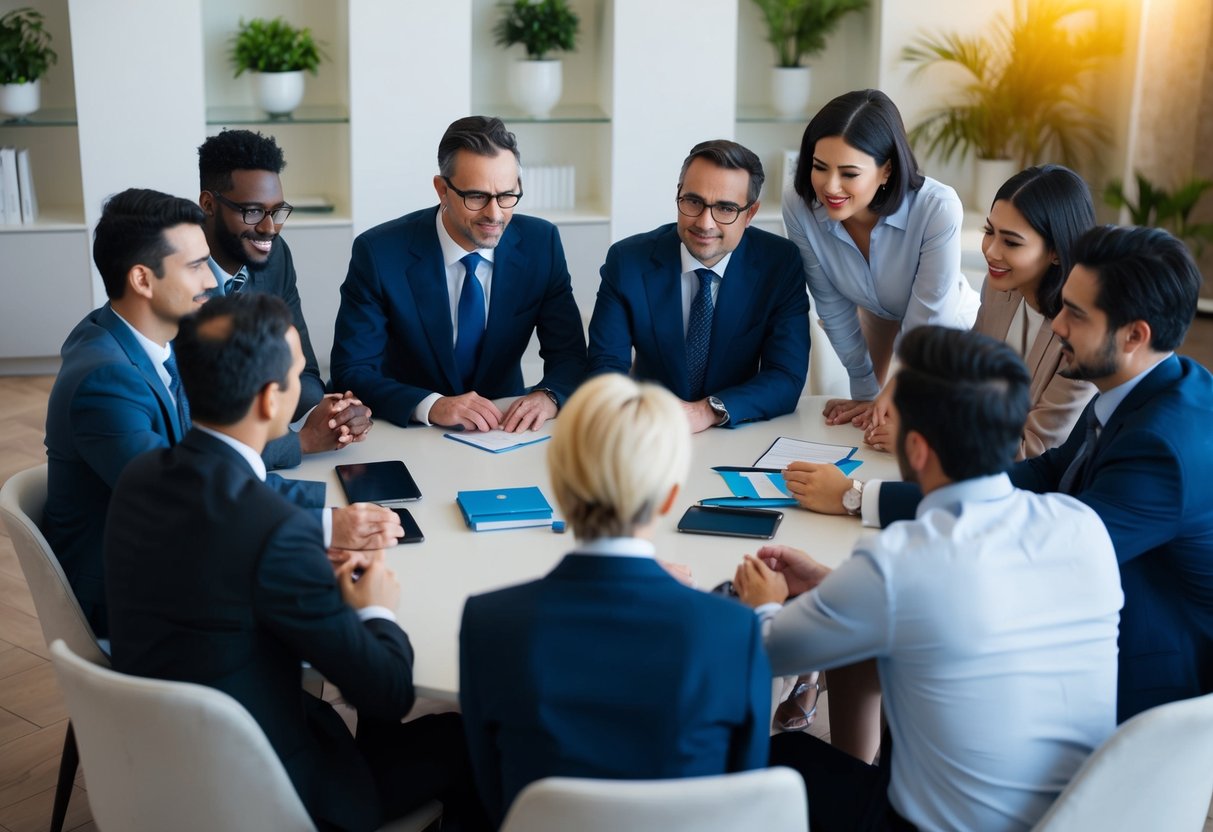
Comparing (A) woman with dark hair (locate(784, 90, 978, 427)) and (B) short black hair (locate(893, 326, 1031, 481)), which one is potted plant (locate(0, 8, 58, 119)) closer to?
(A) woman with dark hair (locate(784, 90, 978, 427))

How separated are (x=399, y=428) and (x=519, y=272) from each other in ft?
2.05

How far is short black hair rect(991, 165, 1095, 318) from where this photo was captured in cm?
294

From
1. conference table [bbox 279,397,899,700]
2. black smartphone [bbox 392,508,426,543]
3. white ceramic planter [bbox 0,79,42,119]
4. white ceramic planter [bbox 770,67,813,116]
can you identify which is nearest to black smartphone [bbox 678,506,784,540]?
conference table [bbox 279,397,899,700]

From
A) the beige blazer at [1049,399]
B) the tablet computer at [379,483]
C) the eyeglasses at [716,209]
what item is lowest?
the tablet computer at [379,483]

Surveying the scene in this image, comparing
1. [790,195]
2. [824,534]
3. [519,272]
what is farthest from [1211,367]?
[824,534]

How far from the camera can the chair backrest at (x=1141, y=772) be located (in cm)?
175

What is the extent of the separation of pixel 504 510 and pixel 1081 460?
1072 millimetres

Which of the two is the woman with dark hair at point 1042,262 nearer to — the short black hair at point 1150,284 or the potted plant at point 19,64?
the short black hair at point 1150,284

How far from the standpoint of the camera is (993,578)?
1.79 meters

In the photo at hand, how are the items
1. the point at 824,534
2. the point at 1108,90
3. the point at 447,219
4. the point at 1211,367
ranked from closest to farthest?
the point at 824,534 < the point at 447,219 < the point at 1211,367 < the point at 1108,90

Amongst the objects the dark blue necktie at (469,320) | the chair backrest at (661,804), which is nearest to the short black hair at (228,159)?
the dark blue necktie at (469,320)

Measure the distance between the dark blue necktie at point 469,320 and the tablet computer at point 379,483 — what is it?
0.75m

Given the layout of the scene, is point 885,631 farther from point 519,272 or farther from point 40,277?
point 40,277

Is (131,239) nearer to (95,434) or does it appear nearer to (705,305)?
(95,434)
